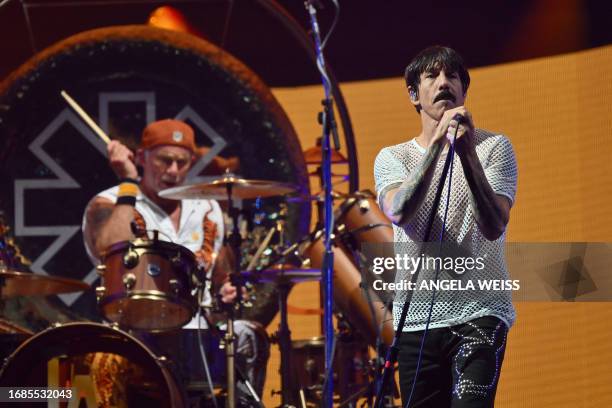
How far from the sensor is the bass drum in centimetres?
468

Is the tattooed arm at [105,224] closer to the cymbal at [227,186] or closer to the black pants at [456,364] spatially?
the cymbal at [227,186]

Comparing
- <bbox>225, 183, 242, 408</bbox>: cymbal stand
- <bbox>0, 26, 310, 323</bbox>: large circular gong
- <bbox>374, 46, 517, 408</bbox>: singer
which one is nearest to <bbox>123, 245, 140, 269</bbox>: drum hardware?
<bbox>225, 183, 242, 408</bbox>: cymbal stand

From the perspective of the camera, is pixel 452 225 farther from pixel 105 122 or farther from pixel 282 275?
pixel 105 122

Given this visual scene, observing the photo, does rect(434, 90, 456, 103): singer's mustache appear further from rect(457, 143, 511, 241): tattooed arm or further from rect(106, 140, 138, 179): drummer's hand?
rect(106, 140, 138, 179): drummer's hand

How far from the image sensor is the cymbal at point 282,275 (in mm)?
5168

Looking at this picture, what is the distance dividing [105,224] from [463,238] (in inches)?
141

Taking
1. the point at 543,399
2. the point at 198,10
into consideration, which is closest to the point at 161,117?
the point at 198,10

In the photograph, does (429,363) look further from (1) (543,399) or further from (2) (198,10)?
(2) (198,10)

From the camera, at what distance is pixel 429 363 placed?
2848mm

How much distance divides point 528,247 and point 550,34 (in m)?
3.49

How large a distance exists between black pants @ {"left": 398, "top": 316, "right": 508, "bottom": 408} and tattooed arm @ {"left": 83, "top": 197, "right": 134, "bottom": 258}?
3.15 metres

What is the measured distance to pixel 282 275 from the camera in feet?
17.1

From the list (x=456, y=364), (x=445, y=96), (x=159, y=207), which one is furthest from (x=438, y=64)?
(x=159, y=207)

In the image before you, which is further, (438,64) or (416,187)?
(438,64)
